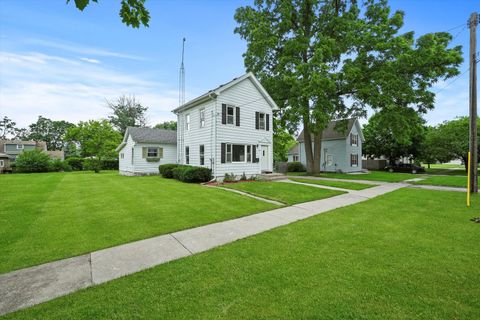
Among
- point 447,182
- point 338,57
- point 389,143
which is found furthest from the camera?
point 389,143

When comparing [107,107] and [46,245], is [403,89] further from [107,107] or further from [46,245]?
[107,107]

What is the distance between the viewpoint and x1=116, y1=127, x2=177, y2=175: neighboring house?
20.0m

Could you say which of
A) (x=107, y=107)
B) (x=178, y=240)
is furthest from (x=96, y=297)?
(x=107, y=107)

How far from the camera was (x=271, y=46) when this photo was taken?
749 inches

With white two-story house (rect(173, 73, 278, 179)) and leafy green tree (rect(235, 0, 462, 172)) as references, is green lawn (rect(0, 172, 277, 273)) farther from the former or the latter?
leafy green tree (rect(235, 0, 462, 172))

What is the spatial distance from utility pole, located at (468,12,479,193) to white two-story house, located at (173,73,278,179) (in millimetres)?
11155

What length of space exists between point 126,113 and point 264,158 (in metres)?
34.5

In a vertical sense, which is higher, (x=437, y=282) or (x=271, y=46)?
(x=271, y=46)

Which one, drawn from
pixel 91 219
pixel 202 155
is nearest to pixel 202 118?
pixel 202 155

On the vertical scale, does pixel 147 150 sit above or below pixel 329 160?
above

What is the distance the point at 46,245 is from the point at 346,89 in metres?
21.0

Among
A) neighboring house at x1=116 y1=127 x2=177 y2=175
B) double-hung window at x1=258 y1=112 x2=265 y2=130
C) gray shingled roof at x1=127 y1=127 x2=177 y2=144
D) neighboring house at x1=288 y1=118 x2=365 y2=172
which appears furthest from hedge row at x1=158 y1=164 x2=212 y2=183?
neighboring house at x1=288 y1=118 x2=365 y2=172

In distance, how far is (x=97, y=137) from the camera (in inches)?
1129

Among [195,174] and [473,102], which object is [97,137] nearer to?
[195,174]
